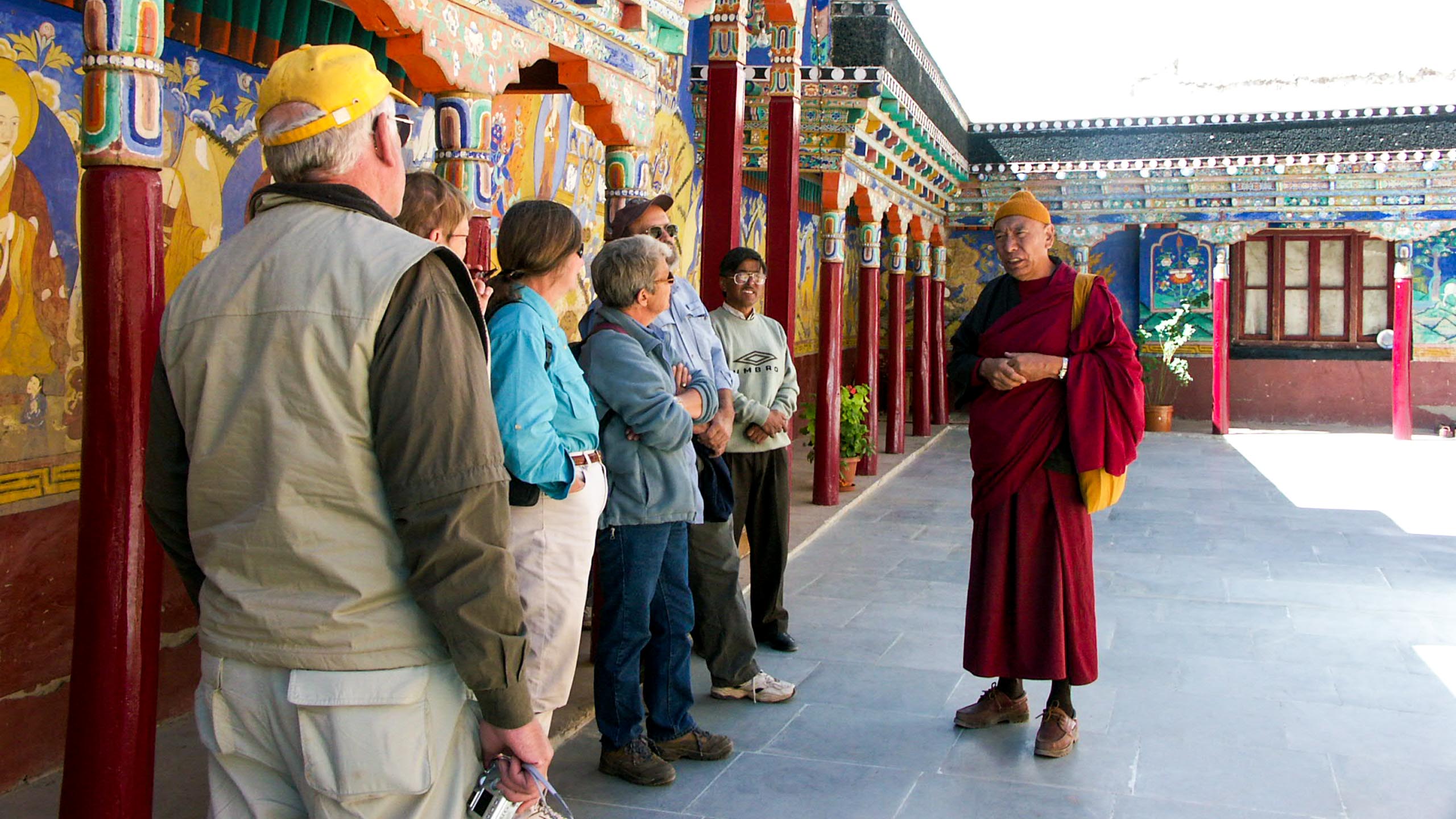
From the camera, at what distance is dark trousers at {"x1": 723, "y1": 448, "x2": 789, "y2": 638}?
192 inches

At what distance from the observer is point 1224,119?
15164mm

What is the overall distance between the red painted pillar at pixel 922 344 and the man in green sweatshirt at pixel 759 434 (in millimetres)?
9005

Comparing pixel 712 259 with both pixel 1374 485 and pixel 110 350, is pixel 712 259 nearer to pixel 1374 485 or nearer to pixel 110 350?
pixel 110 350

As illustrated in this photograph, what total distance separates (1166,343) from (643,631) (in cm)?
1412

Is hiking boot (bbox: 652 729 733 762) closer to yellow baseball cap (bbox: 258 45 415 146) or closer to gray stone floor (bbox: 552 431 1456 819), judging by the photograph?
gray stone floor (bbox: 552 431 1456 819)

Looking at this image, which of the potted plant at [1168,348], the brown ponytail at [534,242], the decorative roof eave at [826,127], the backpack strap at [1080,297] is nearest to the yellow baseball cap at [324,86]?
the brown ponytail at [534,242]

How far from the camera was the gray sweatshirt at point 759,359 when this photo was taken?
5.03 m

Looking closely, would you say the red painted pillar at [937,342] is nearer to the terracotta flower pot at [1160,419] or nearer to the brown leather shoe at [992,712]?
the terracotta flower pot at [1160,419]

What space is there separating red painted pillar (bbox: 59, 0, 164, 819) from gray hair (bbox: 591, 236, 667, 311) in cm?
119

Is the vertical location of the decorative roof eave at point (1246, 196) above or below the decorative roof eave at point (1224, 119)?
below

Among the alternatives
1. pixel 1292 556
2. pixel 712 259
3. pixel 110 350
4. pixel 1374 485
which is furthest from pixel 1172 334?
pixel 110 350

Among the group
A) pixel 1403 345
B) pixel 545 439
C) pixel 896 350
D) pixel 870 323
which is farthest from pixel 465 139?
pixel 1403 345

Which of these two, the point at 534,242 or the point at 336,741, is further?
the point at 534,242

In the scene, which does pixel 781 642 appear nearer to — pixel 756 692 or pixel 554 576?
pixel 756 692
